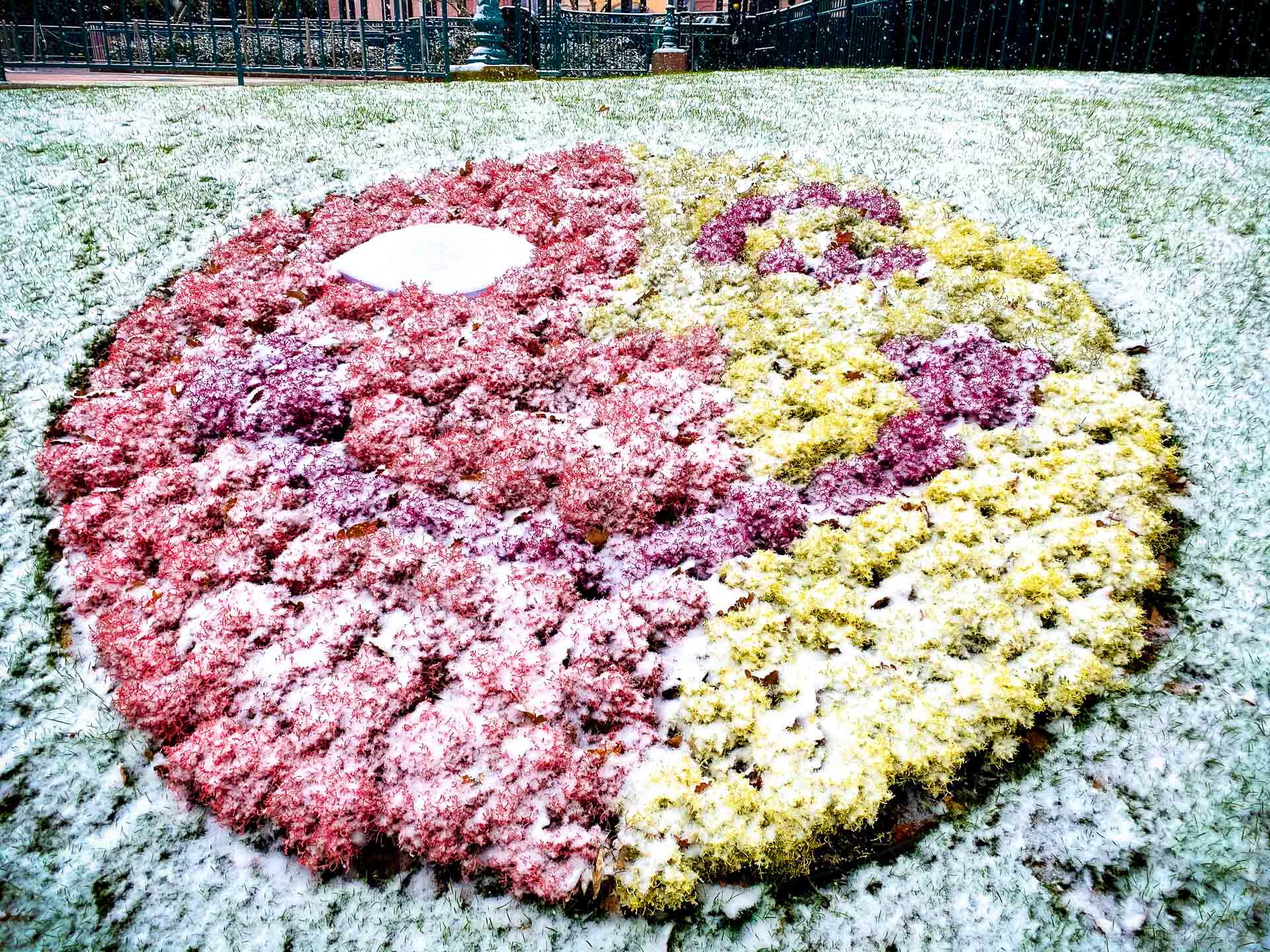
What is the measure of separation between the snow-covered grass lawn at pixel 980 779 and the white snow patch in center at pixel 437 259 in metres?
1.43

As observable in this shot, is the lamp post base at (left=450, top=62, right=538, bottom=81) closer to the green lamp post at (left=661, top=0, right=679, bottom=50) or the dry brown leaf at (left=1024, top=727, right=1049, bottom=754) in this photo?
the green lamp post at (left=661, top=0, right=679, bottom=50)

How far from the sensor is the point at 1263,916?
2.25 meters

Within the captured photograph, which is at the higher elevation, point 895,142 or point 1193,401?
point 895,142

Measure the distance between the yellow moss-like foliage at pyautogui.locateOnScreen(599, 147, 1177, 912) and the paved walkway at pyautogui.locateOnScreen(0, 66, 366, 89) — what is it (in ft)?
36.2

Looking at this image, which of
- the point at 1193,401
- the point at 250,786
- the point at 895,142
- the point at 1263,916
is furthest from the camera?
the point at 895,142

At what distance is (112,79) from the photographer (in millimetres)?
13484

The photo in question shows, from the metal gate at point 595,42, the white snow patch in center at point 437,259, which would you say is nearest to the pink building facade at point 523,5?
the metal gate at point 595,42

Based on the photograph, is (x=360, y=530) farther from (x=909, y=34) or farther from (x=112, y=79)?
(x=112, y=79)

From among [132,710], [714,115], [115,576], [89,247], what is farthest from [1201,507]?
[89,247]

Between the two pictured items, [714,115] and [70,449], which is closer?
[70,449]

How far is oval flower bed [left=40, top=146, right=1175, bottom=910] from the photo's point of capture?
2719mm

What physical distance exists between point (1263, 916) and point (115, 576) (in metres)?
4.40

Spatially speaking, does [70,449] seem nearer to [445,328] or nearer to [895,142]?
[445,328]

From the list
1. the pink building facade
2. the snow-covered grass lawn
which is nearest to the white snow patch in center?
the snow-covered grass lawn
